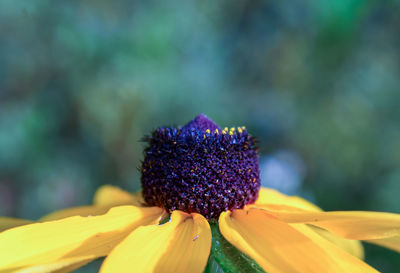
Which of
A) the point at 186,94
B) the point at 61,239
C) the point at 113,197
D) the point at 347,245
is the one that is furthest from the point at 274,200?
the point at 186,94

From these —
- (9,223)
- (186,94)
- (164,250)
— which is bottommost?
(9,223)

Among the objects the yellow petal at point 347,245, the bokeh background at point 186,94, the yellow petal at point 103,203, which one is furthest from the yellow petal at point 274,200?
the bokeh background at point 186,94

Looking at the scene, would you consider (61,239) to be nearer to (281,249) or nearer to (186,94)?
(281,249)

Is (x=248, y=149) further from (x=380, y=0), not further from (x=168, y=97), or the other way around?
(x=380, y=0)

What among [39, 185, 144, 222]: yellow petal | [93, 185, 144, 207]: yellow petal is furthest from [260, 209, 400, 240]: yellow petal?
[93, 185, 144, 207]: yellow petal

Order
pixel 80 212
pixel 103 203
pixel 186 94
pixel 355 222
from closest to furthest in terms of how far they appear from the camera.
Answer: pixel 355 222, pixel 80 212, pixel 103 203, pixel 186 94
